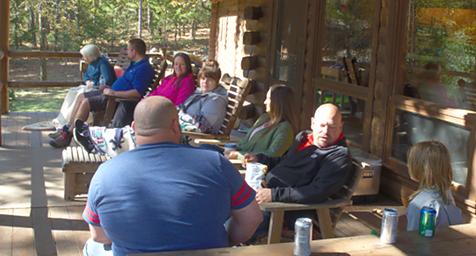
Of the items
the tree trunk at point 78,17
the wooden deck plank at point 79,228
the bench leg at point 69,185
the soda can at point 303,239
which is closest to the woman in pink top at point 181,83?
the bench leg at point 69,185

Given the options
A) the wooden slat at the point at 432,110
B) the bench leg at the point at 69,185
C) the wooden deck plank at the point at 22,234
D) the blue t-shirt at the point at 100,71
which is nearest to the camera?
the wooden deck plank at the point at 22,234

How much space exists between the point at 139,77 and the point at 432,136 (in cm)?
303

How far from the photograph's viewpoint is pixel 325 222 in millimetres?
3000

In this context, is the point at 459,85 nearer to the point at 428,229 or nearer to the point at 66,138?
the point at 428,229

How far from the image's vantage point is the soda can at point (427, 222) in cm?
227

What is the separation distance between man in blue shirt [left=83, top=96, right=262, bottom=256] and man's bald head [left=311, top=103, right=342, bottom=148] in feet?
3.29

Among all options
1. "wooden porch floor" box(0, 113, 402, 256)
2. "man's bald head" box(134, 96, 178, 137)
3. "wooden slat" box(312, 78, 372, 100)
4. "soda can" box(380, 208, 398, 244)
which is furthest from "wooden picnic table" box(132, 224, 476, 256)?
"wooden slat" box(312, 78, 372, 100)

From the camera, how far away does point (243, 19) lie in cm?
835

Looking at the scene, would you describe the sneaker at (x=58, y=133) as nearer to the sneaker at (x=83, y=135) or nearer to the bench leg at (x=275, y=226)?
the sneaker at (x=83, y=135)

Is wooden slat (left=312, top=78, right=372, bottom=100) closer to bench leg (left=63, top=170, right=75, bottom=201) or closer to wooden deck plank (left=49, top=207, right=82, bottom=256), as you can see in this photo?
bench leg (left=63, top=170, right=75, bottom=201)

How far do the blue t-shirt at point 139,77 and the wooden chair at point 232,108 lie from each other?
3.52 ft

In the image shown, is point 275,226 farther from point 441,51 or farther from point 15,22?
point 15,22

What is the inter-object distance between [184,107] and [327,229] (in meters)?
2.80

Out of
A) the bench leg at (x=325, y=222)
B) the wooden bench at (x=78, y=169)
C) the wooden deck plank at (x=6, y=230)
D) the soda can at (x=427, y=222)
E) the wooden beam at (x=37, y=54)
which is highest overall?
the wooden beam at (x=37, y=54)
